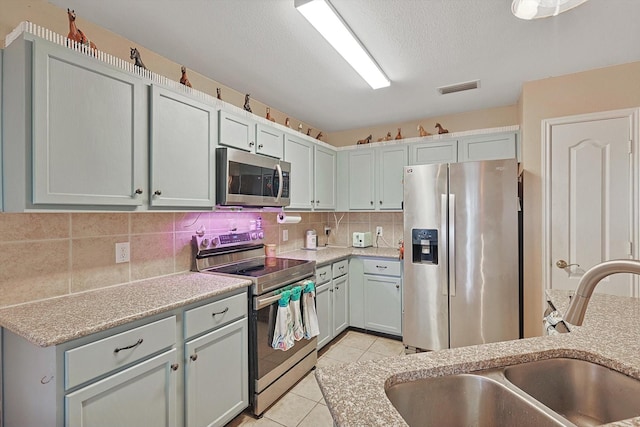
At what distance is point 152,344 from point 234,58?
6.19ft

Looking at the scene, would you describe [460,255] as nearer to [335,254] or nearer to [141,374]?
[335,254]

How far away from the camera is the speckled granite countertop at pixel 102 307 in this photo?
1.19 meters

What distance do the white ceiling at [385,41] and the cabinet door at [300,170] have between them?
489 millimetres

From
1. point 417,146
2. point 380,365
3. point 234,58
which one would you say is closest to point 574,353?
point 380,365

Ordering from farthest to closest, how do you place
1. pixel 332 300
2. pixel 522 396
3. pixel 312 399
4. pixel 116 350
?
pixel 332 300, pixel 312 399, pixel 116 350, pixel 522 396

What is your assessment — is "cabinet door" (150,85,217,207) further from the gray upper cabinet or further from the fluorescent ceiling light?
the fluorescent ceiling light

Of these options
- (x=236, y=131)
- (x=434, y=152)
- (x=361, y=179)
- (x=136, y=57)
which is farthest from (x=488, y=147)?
(x=136, y=57)

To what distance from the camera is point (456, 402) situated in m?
0.89

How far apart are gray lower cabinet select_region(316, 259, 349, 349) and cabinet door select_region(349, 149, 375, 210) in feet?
2.57

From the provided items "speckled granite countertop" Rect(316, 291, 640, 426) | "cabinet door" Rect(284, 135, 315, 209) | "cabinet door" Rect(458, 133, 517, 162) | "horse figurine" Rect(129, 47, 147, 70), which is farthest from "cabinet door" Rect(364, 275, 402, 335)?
"horse figurine" Rect(129, 47, 147, 70)

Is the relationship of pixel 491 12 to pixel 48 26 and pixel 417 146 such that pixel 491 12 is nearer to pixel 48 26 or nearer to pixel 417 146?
pixel 417 146

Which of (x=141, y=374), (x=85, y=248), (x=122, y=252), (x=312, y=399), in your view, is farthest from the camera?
(x=312, y=399)

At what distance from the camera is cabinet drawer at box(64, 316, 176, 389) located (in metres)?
1.18

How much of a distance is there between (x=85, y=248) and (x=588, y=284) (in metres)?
2.26
